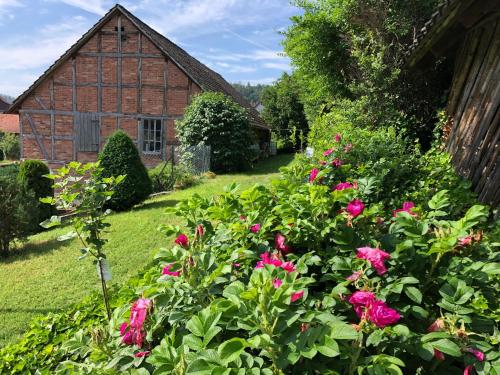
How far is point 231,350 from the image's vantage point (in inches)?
49.8

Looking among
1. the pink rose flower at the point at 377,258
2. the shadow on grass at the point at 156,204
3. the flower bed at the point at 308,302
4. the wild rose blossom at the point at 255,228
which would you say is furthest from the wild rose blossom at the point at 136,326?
the shadow on grass at the point at 156,204

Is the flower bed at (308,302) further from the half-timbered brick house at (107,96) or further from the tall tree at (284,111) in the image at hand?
the tall tree at (284,111)

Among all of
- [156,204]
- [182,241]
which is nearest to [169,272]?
[182,241]

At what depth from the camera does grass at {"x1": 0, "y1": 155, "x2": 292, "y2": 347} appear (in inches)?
205

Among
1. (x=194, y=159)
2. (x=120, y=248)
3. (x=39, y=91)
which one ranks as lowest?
(x=120, y=248)

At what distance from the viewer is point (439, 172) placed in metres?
4.95

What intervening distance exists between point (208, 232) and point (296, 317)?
95cm

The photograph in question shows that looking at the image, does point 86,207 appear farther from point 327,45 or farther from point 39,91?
point 39,91

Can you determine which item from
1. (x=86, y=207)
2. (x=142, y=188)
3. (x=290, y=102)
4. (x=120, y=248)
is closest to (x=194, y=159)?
(x=142, y=188)

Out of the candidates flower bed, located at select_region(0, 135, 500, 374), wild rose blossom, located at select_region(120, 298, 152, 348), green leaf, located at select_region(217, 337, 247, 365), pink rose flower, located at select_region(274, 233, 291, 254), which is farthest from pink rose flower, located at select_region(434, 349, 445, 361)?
wild rose blossom, located at select_region(120, 298, 152, 348)

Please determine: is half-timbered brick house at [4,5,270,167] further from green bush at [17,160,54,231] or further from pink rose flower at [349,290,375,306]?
pink rose flower at [349,290,375,306]

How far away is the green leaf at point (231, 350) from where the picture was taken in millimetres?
1230

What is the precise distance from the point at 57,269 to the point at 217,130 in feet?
35.2

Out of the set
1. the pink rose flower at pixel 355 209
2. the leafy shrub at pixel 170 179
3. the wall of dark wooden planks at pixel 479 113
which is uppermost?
the wall of dark wooden planks at pixel 479 113
